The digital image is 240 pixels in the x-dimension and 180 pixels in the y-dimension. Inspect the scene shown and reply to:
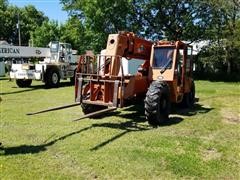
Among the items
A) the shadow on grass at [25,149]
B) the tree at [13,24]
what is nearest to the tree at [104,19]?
the shadow on grass at [25,149]

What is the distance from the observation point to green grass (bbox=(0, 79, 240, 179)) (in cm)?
663

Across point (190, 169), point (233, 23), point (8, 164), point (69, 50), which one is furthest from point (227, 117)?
point (233, 23)

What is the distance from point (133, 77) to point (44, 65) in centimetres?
1255

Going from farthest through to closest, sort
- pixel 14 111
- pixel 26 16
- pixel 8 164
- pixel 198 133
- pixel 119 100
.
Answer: pixel 26 16 < pixel 14 111 < pixel 119 100 < pixel 198 133 < pixel 8 164

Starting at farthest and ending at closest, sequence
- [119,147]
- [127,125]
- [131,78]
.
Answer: [131,78] → [127,125] → [119,147]

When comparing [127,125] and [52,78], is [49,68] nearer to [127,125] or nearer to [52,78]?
[52,78]

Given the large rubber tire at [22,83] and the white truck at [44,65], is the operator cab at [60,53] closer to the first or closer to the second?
the white truck at [44,65]

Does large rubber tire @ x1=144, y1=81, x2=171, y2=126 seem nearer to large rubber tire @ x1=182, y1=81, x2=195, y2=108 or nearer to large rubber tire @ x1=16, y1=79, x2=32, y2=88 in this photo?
large rubber tire @ x1=182, y1=81, x2=195, y2=108

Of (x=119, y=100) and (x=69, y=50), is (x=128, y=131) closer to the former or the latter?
(x=119, y=100)

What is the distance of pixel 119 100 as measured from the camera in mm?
10445

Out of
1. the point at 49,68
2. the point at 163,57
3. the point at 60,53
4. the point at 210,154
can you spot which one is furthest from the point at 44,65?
the point at 210,154

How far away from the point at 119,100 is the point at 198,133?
2.10m

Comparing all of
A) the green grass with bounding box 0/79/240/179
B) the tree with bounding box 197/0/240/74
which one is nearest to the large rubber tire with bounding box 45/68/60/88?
the green grass with bounding box 0/79/240/179

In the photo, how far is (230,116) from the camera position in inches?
487
